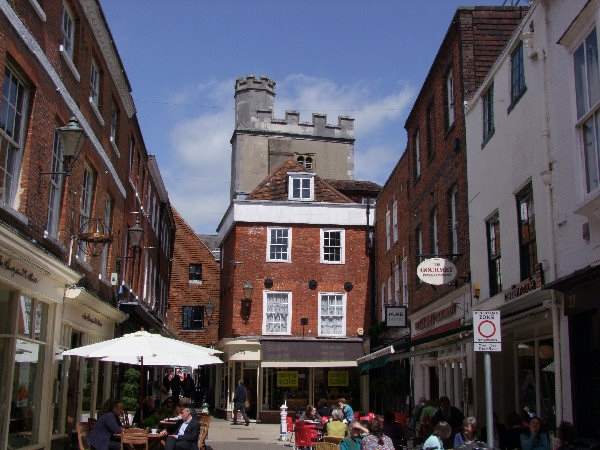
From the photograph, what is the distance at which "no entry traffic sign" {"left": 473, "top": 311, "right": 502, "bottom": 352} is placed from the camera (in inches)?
352

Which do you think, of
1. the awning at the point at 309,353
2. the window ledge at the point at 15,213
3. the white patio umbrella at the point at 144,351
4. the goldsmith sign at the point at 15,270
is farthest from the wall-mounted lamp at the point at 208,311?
the window ledge at the point at 15,213

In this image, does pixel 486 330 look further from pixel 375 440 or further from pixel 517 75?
pixel 517 75

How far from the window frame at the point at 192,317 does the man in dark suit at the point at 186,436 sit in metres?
26.4

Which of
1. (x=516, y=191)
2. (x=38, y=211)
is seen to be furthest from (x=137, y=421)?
(x=516, y=191)

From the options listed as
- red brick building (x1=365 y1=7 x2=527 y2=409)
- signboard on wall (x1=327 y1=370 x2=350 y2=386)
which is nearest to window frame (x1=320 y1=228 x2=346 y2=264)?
signboard on wall (x1=327 y1=370 x2=350 y2=386)

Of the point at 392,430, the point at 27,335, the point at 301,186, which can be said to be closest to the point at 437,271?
the point at 392,430

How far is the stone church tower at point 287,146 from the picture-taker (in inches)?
1860

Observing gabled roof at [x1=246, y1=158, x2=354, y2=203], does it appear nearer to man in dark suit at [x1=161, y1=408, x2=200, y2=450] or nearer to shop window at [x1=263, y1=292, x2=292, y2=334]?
shop window at [x1=263, y1=292, x2=292, y2=334]

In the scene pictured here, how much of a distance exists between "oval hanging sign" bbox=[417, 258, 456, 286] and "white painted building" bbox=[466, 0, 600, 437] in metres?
0.60

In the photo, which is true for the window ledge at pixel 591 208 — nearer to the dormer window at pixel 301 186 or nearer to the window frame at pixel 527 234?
the window frame at pixel 527 234

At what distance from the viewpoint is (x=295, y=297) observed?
31.8 m

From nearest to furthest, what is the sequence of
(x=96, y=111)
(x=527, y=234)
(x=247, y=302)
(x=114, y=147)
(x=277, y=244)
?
(x=527, y=234)
(x=96, y=111)
(x=114, y=147)
(x=247, y=302)
(x=277, y=244)

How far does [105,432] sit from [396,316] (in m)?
11.8

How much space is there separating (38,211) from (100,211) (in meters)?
5.06
